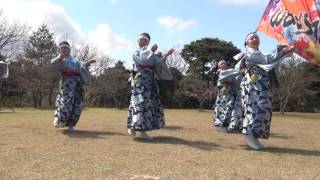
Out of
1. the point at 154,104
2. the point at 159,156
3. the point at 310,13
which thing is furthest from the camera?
the point at 154,104

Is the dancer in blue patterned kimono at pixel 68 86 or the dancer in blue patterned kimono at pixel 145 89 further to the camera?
the dancer in blue patterned kimono at pixel 68 86

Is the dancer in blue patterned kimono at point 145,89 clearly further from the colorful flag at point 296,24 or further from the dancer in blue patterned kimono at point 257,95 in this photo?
the colorful flag at point 296,24

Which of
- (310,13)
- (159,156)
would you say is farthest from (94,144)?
(310,13)

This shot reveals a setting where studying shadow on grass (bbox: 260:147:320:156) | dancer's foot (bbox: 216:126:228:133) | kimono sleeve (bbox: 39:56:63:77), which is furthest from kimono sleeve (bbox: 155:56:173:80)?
dancer's foot (bbox: 216:126:228:133)

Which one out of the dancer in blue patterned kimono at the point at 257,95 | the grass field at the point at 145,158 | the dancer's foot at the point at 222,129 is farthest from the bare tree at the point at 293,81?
the dancer in blue patterned kimono at the point at 257,95

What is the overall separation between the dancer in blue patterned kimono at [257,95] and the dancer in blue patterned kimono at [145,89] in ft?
5.97

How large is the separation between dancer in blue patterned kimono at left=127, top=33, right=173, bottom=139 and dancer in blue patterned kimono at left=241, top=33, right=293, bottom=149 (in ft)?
5.97

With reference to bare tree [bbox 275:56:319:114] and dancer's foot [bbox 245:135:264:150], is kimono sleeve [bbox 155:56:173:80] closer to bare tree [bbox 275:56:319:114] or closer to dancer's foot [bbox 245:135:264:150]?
dancer's foot [bbox 245:135:264:150]

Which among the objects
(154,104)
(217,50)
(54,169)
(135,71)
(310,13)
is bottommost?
(54,169)

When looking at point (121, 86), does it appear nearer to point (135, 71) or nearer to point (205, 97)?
point (205, 97)

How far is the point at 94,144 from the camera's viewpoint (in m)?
9.08

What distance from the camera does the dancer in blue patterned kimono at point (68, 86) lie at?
1114 cm

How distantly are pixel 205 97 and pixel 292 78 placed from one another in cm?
737

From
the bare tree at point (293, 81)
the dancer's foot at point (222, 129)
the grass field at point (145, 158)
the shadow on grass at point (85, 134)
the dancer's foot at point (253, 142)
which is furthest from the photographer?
the bare tree at point (293, 81)
